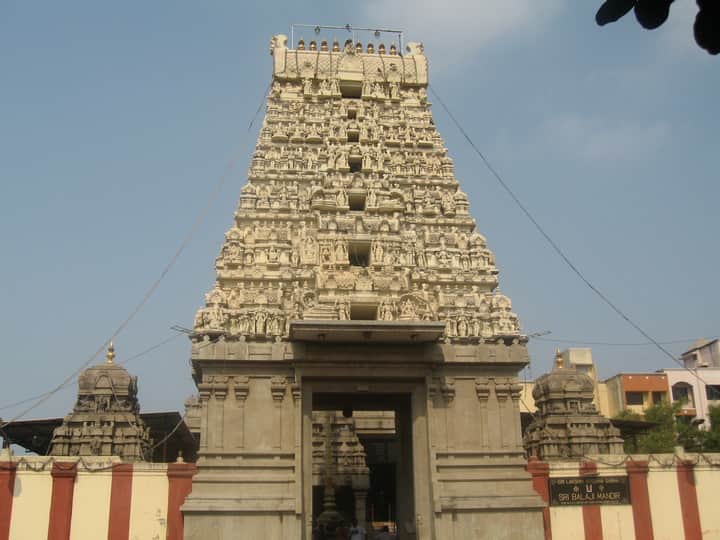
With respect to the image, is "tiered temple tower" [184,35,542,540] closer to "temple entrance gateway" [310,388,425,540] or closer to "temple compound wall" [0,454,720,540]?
"temple entrance gateway" [310,388,425,540]

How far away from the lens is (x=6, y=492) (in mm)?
21656

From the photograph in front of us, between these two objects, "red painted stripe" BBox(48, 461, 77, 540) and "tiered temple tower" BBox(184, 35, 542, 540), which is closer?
"tiered temple tower" BBox(184, 35, 542, 540)

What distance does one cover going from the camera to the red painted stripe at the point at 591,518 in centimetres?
2252

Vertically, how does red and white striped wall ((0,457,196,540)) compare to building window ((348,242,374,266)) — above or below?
below

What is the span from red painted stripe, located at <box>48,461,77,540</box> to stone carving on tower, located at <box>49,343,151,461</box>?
504 cm

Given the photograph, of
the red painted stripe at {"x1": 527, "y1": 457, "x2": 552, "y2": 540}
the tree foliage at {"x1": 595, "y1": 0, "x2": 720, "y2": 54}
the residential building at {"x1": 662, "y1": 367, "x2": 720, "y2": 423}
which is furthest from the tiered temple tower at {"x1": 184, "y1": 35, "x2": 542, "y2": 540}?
the residential building at {"x1": 662, "y1": 367, "x2": 720, "y2": 423}

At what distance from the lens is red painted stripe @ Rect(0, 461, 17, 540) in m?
21.4

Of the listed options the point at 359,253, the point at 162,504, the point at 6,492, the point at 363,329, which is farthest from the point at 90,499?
the point at 359,253

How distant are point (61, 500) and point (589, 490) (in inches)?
591

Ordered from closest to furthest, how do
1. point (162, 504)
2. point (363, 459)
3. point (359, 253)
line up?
point (162, 504)
point (359, 253)
point (363, 459)

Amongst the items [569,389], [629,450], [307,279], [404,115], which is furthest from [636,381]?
[307,279]

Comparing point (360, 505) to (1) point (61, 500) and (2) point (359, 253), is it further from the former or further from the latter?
(1) point (61, 500)

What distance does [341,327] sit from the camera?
68.2ft

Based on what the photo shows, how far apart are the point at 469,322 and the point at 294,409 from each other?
585 centimetres
